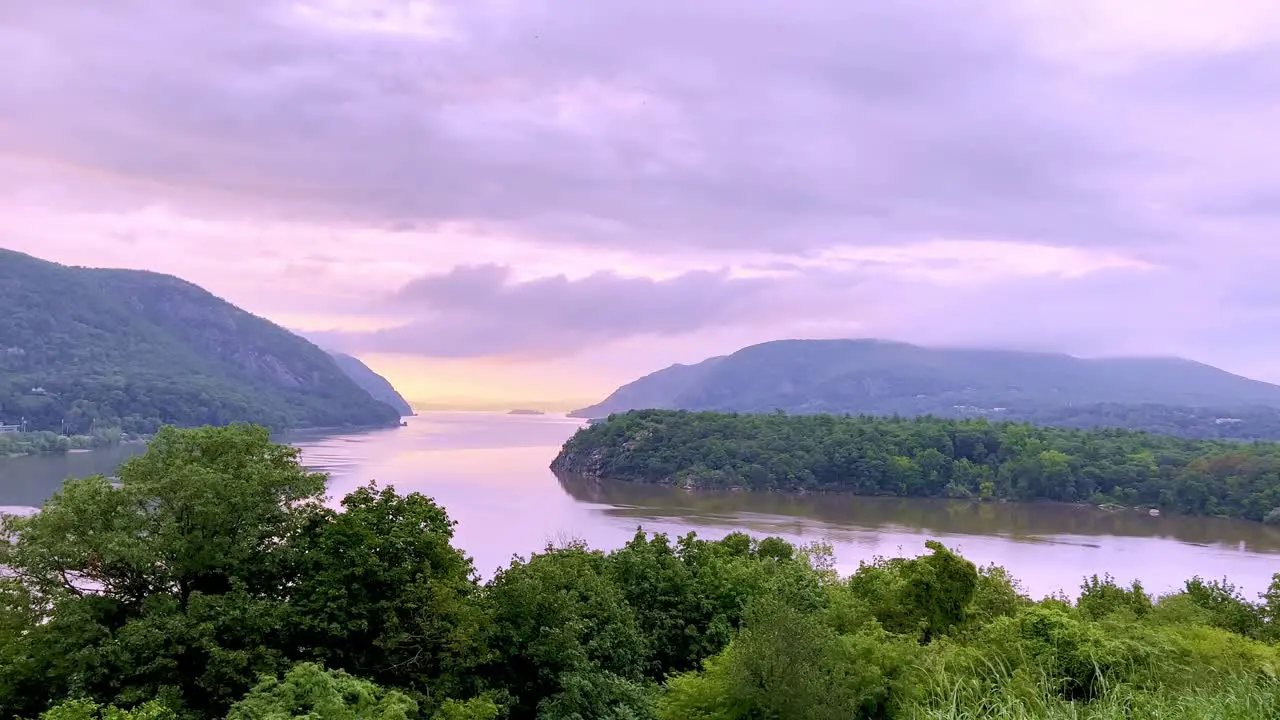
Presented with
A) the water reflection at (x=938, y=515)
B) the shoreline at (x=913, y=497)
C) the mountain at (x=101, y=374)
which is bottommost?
the water reflection at (x=938, y=515)

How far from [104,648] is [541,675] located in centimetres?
776

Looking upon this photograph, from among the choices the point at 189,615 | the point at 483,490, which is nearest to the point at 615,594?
the point at 189,615

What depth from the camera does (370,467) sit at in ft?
297

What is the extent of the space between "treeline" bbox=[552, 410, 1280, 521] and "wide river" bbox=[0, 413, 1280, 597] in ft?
13.2

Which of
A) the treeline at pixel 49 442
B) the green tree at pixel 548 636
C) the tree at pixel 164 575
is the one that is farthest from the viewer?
the treeline at pixel 49 442

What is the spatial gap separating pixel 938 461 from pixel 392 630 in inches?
3304

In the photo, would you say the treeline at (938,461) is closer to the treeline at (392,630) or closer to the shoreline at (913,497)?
the shoreline at (913,497)

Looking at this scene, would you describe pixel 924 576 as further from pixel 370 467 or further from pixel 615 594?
pixel 370 467

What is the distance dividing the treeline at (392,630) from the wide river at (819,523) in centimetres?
2360

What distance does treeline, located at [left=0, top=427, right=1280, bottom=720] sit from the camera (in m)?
14.5

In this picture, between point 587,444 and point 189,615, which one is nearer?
point 189,615

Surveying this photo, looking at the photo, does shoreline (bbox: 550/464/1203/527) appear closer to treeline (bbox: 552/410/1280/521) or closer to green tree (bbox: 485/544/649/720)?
treeline (bbox: 552/410/1280/521)

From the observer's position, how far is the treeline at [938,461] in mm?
81500

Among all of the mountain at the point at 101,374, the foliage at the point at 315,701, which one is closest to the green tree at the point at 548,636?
the foliage at the point at 315,701
